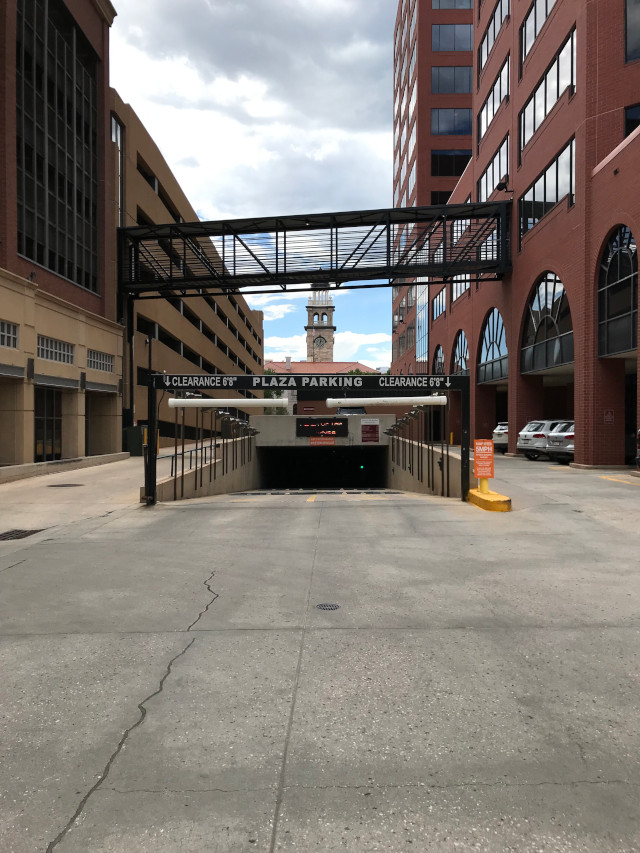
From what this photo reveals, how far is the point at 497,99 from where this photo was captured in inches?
1200

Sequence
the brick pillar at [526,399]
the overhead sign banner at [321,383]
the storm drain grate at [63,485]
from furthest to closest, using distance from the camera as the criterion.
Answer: the brick pillar at [526,399] < the storm drain grate at [63,485] < the overhead sign banner at [321,383]

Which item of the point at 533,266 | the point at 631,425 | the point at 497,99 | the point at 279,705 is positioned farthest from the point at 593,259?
the point at 279,705

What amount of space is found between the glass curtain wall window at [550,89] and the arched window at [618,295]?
683cm

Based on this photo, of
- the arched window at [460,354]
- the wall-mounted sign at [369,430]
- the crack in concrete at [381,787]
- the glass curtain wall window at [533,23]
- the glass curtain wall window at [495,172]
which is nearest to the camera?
the crack in concrete at [381,787]

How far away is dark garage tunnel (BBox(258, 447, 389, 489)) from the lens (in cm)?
4022

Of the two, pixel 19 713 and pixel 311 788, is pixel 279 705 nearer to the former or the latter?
→ pixel 311 788

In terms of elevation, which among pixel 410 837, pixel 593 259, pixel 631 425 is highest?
pixel 593 259

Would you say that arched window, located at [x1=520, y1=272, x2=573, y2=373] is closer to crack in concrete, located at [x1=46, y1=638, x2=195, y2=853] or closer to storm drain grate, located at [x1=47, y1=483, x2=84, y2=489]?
storm drain grate, located at [x1=47, y1=483, x2=84, y2=489]

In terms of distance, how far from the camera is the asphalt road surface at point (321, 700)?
259cm

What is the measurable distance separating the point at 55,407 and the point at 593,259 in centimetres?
2026

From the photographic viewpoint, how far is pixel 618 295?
17906 millimetres

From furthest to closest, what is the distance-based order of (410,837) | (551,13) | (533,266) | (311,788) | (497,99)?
(497,99) → (533,266) → (551,13) → (311,788) → (410,837)

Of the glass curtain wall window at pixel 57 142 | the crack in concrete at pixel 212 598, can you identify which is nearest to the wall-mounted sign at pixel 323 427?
the glass curtain wall window at pixel 57 142

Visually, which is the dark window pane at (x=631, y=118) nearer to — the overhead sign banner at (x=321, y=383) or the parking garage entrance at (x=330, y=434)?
the parking garage entrance at (x=330, y=434)
